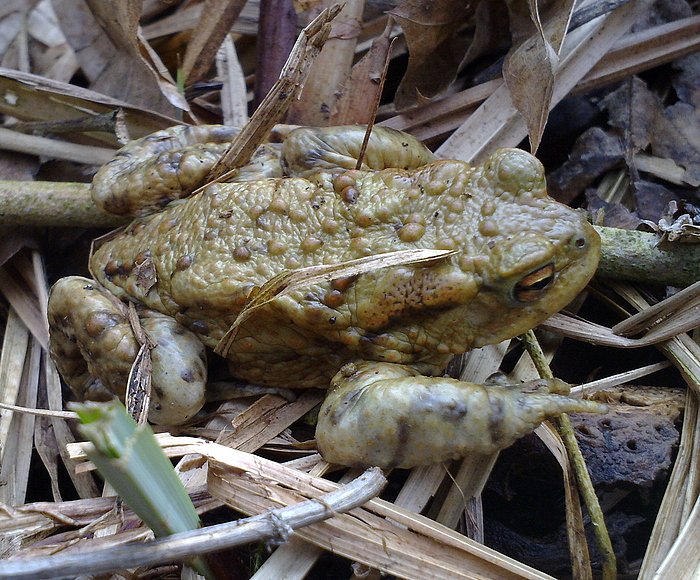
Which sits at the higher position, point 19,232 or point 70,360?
point 19,232

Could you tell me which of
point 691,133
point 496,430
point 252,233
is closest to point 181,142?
point 252,233

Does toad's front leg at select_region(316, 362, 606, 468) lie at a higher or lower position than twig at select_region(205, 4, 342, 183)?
lower

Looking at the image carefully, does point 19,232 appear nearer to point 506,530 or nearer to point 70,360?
point 70,360

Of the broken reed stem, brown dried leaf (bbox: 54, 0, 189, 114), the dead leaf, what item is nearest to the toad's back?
the broken reed stem

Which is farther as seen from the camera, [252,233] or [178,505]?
[252,233]

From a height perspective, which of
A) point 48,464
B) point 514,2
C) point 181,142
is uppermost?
point 514,2

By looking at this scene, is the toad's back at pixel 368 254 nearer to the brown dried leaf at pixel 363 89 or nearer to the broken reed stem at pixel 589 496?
the broken reed stem at pixel 589 496

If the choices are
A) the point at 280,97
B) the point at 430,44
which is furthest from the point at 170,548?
the point at 430,44

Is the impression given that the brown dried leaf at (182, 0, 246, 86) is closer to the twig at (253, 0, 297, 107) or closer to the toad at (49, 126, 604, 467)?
the twig at (253, 0, 297, 107)
